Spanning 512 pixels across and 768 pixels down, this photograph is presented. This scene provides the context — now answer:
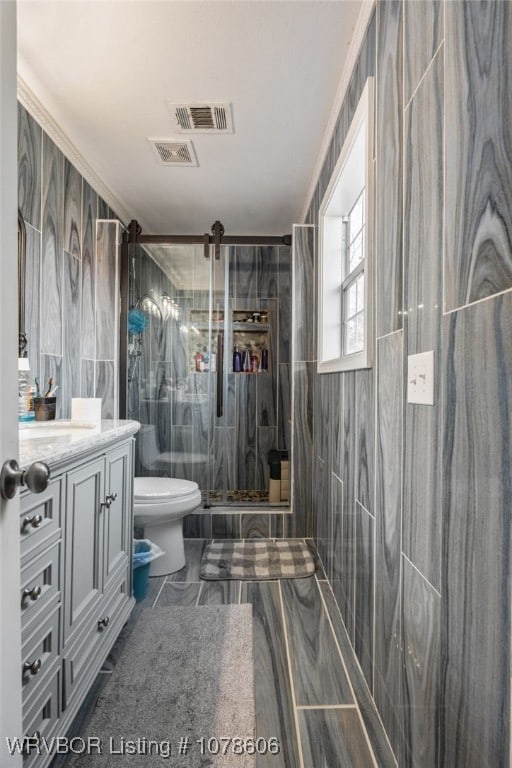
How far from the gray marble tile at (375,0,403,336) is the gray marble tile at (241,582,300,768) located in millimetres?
1268

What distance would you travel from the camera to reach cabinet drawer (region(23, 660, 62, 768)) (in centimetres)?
103

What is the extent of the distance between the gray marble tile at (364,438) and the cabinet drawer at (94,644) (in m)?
1.01

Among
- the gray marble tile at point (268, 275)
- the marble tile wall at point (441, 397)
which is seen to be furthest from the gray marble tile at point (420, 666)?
the gray marble tile at point (268, 275)

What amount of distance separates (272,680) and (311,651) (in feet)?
0.79

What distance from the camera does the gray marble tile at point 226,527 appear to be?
119 inches

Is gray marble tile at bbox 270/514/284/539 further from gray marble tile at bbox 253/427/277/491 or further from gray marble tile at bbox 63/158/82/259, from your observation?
gray marble tile at bbox 63/158/82/259

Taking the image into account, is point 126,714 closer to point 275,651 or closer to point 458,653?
point 275,651

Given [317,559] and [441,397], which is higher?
[441,397]

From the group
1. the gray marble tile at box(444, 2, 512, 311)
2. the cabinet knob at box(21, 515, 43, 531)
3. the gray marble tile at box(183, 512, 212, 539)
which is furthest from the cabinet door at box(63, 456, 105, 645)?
the gray marble tile at box(183, 512, 212, 539)

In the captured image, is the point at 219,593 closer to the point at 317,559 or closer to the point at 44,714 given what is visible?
the point at 317,559

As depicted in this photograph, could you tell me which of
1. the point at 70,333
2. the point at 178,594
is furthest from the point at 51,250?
A: the point at 178,594

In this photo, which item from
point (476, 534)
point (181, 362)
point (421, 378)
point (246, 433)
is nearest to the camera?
point (476, 534)

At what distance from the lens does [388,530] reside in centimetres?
131

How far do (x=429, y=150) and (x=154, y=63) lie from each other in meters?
1.42
